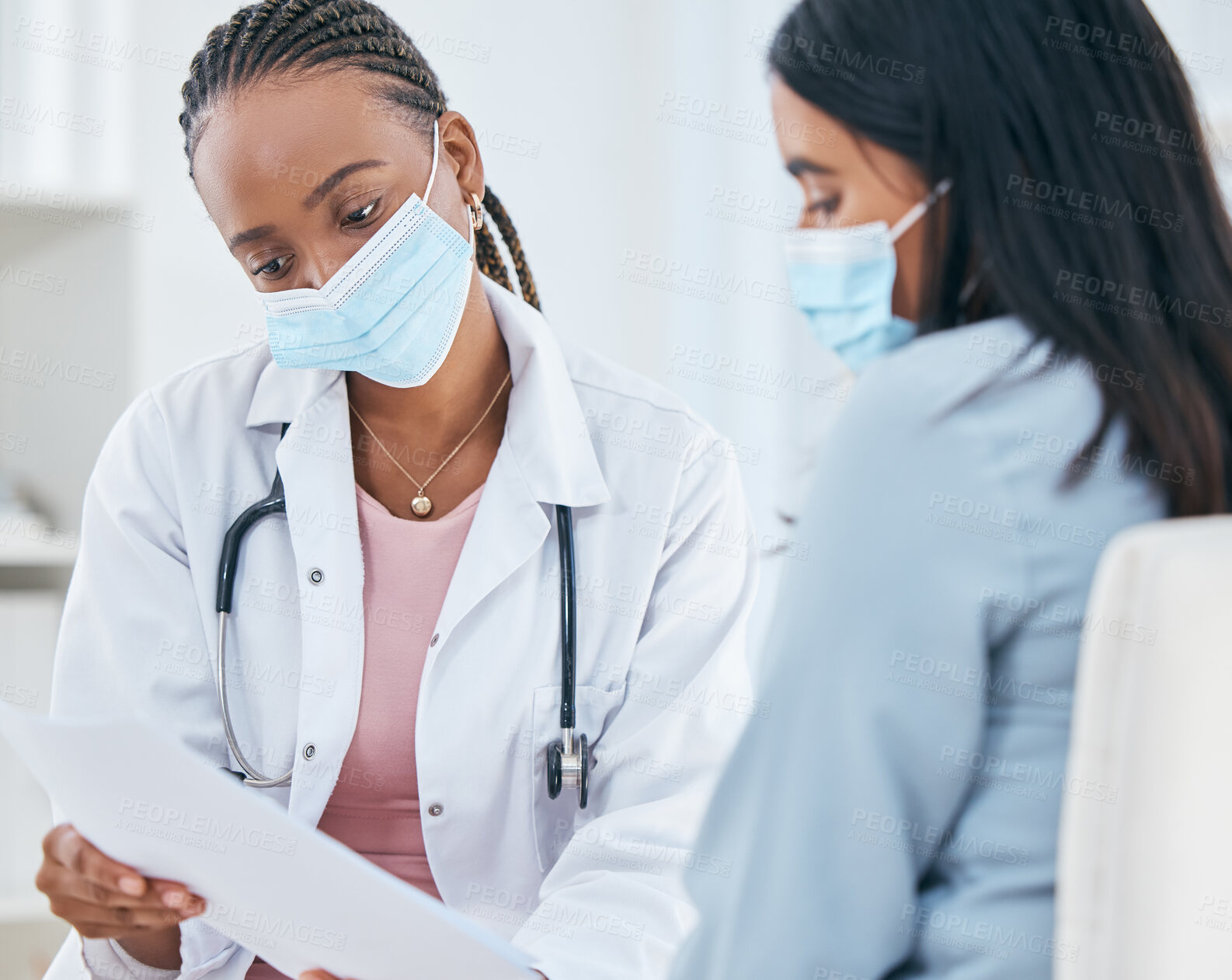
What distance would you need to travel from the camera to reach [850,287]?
83cm

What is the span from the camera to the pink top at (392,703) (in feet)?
3.66

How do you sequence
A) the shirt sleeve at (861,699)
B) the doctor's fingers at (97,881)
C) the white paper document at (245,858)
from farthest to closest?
1. the doctor's fingers at (97,881)
2. the white paper document at (245,858)
3. the shirt sleeve at (861,699)

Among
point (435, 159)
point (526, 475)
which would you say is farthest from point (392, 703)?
point (435, 159)

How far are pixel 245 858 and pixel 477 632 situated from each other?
1.36 ft

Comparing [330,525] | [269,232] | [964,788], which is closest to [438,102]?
[269,232]

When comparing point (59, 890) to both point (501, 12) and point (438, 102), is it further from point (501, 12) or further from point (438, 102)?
point (501, 12)

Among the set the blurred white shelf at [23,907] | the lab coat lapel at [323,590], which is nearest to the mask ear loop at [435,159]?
the lab coat lapel at [323,590]

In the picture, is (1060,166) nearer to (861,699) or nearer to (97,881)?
(861,699)

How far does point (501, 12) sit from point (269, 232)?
1442mm

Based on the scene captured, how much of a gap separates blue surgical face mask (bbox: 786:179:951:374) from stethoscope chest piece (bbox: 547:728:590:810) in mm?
464

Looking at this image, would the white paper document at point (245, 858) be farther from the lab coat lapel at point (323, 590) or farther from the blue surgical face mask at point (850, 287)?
the blue surgical face mask at point (850, 287)

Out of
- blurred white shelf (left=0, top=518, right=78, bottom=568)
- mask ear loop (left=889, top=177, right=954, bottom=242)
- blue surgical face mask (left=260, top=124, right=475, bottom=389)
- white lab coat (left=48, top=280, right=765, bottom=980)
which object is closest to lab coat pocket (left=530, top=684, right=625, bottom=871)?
white lab coat (left=48, top=280, right=765, bottom=980)

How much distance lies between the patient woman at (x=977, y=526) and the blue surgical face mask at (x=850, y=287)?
96 millimetres

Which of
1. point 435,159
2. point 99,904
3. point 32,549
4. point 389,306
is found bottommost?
point 32,549
